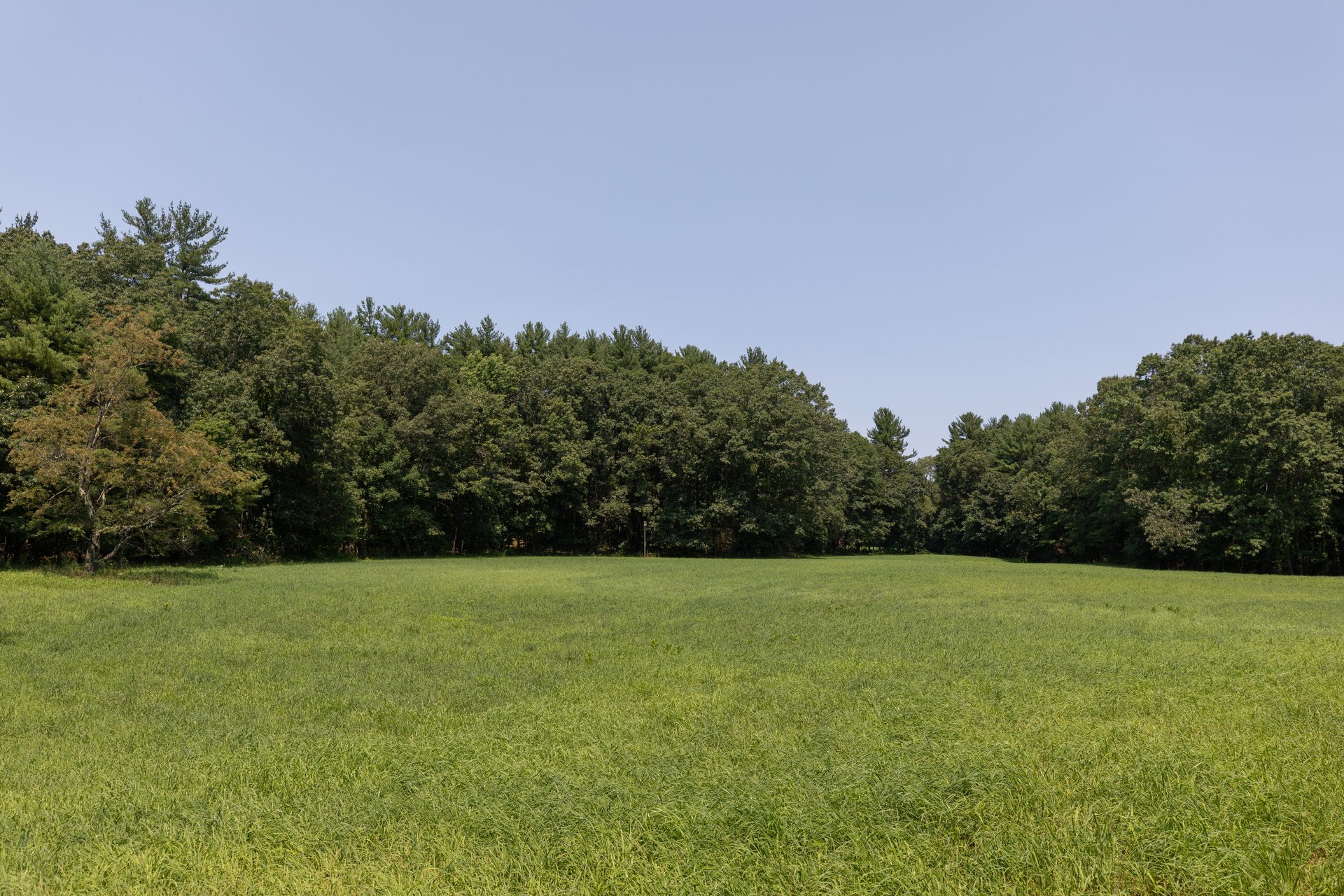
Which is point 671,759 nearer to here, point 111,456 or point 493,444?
point 111,456

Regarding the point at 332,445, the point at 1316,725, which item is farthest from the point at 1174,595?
the point at 332,445

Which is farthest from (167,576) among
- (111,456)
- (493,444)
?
(493,444)

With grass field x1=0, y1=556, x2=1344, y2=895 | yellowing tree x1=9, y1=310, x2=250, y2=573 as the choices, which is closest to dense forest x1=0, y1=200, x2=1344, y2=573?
yellowing tree x1=9, y1=310, x2=250, y2=573

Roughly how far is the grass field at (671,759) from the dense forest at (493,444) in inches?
563

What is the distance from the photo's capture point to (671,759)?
662 cm

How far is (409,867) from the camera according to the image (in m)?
4.74

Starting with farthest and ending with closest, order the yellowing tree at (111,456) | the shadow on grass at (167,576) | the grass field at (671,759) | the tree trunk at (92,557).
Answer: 1. the tree trunk at (92,557)
2. the shadow on grass at (167,576)
3. the yellowing tree at (111,456)
4. the grass field at (671,759)

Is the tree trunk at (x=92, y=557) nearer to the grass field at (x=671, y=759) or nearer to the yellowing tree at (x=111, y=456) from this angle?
the yellowing tree at (x=111, y=456)

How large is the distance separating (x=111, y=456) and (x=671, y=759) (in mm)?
26752

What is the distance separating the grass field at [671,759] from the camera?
4.56 m

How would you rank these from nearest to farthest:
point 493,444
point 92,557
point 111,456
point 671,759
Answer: point 671,759
point 111,456
point 92,557
point 493,444

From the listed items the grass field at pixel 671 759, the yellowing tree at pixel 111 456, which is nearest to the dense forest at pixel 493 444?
the yellowing tree at pixel 111 456

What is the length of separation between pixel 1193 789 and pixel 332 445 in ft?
152

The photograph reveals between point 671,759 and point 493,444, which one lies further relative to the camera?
point 493,444
